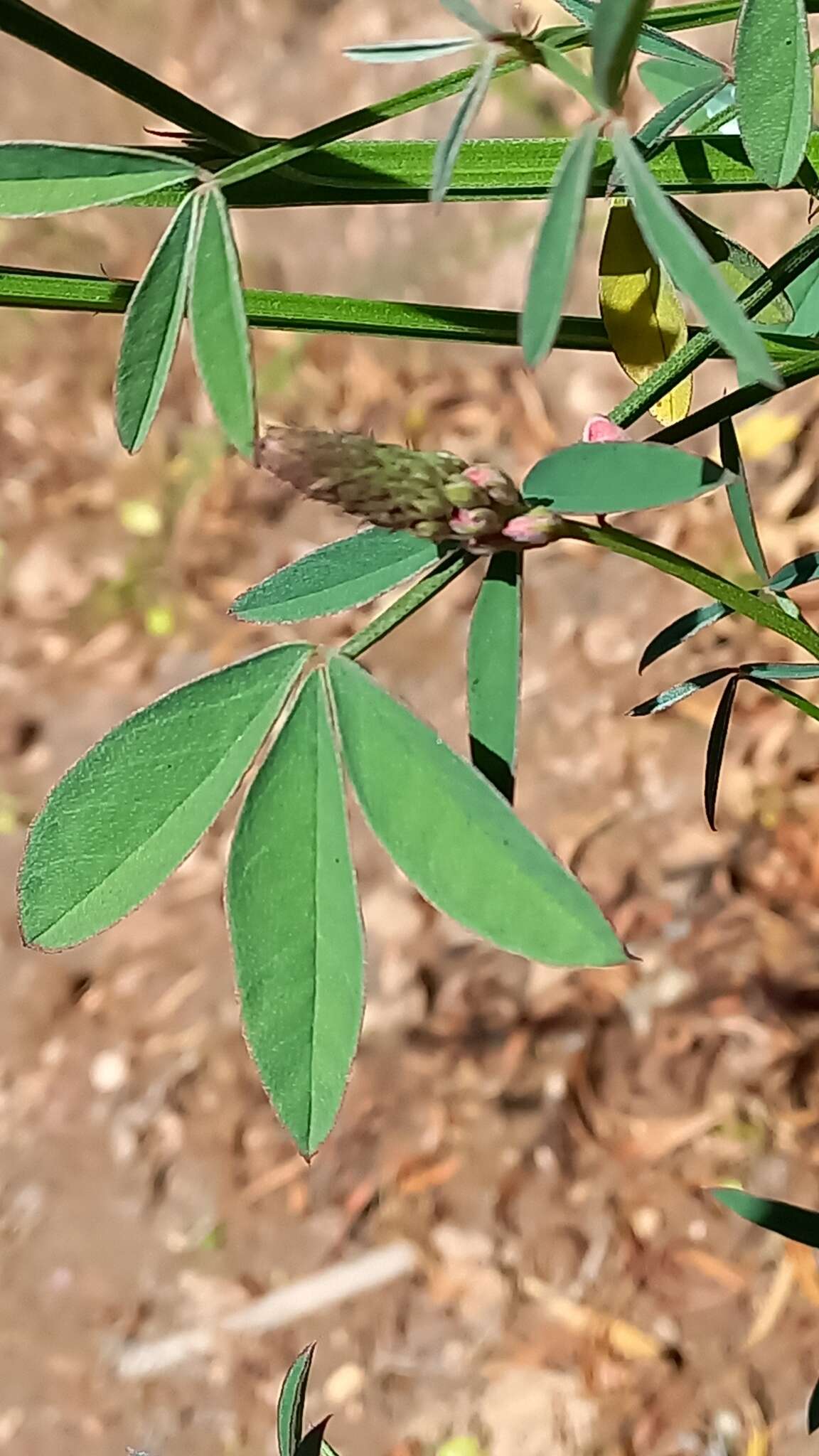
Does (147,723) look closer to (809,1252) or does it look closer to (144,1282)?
(809,1252)

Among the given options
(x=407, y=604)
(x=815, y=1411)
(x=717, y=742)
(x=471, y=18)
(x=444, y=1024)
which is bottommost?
(x=444, y=1024)

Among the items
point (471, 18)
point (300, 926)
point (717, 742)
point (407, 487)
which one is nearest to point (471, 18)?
point (471, 18)

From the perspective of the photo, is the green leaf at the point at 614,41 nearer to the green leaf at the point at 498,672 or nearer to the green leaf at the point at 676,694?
the green leaf at the point at 498,672

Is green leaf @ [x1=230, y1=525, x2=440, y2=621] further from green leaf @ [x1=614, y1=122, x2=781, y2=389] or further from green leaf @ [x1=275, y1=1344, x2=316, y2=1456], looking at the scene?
green leaf @ [x1=275, y1=1344, x2=316, y2=1456]

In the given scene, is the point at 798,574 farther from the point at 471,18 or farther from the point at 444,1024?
the point at 444,1024

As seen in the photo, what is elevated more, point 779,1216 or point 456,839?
point 456,839

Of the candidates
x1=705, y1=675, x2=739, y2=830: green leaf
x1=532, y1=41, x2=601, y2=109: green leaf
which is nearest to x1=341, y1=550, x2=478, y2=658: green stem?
x1=532, y1=41, x2=601, y2=109: green leaf
